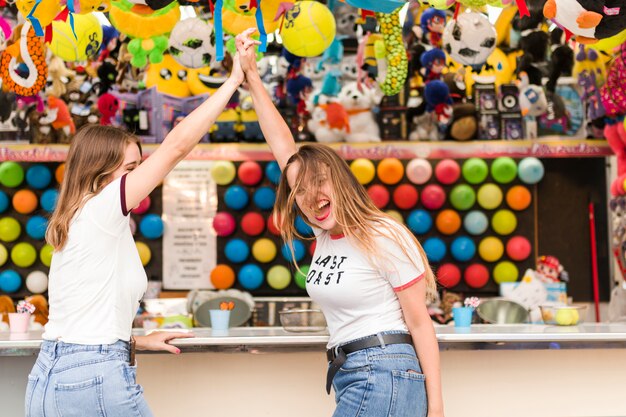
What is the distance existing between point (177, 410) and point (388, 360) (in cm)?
123

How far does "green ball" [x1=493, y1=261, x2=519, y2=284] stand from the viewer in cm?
601

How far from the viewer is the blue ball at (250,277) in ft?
19.8

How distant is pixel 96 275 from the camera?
2.00 meters

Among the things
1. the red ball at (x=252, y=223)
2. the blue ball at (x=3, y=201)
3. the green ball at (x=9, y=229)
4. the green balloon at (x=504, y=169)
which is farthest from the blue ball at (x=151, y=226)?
the green balloon at (x=504, y=169)

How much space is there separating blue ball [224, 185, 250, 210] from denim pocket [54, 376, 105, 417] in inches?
166

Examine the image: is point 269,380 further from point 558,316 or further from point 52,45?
point 52,45

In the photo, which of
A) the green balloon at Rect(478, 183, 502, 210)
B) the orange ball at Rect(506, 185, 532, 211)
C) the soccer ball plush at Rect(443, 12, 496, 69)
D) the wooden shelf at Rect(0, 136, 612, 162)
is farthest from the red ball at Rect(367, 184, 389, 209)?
the soccer ball plush at Rect(443, 12, 496, 69)

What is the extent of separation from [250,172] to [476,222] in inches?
67.7

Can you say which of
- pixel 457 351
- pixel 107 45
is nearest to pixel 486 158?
pixel 107 45

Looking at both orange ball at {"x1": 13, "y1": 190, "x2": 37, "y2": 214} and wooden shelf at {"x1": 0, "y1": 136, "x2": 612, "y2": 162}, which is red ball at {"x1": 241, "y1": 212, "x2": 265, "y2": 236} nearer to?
wooden shelf at {"x1": 0, "y1": 136, "x2": 612, "y2": 162}

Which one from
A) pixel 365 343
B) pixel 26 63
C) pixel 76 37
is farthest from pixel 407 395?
pixel 26 63

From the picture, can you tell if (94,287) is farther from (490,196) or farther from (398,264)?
(490,196)

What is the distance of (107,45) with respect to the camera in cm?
538

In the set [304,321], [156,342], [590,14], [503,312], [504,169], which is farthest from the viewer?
[504,169]
